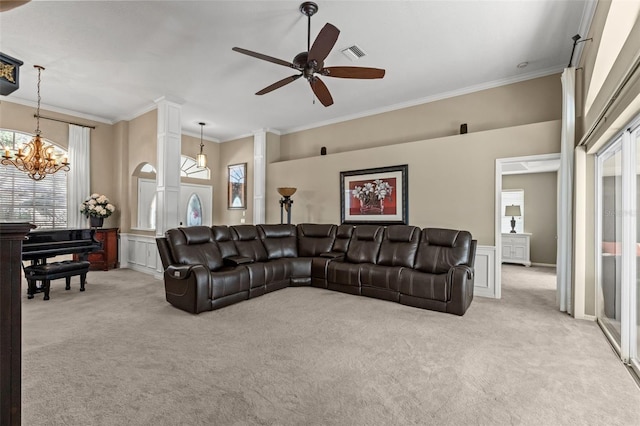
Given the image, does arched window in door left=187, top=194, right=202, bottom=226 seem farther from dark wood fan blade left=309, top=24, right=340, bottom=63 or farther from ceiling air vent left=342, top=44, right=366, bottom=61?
dark wood fan blade left=309, top=24, right=340, bottom=63

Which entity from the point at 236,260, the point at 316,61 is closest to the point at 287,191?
the point at 236,260

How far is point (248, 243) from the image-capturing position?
4.85m

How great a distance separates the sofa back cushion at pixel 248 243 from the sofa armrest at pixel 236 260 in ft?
0.60

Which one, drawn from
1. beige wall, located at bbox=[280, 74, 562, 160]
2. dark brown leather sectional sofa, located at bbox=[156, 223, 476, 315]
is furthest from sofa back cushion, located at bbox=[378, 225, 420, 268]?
beige wall, located at bbox=[280, 74, 562, 160]

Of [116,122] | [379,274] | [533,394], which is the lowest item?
[533,394]

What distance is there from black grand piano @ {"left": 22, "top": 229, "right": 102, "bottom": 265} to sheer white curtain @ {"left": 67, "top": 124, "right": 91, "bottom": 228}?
4.86 ft

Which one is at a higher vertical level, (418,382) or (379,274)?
(379,274)

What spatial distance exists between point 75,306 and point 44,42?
10.3 feet

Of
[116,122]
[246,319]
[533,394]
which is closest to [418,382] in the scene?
[533,394]

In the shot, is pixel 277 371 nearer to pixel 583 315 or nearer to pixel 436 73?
pixel 583 315

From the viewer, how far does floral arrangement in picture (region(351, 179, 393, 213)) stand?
5.36 m

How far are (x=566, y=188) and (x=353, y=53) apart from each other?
2.97 m

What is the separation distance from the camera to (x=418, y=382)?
210 cm

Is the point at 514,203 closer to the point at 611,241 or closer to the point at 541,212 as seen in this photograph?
the point at 541,212
